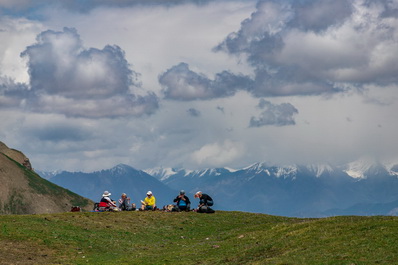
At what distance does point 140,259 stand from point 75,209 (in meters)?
30.6

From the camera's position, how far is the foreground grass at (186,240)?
139ft

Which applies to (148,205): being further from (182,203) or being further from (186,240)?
(186,240)

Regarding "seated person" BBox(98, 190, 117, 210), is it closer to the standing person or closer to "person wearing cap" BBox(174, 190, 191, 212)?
"person wearing cap" BBox(174, 190, 191, 212)

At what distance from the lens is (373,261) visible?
37906 millimetres

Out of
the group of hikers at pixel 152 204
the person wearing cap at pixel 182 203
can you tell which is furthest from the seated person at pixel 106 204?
the person wearing cap at pixel 182 203

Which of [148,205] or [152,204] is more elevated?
[152,204]

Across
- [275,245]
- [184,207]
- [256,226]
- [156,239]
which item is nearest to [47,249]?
[156,239]

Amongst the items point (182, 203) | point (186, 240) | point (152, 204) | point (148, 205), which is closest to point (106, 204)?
point (148, 205)

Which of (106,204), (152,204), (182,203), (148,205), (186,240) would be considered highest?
(182,203)

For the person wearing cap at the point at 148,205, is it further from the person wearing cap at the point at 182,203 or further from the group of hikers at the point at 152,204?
the person wearing cap at the point at 182,203

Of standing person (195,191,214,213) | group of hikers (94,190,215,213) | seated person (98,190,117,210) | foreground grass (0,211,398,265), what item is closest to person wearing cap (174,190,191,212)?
group of hikers (94,190,215,213)

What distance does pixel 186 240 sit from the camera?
6053 centimetres

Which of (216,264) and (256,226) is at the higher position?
(256,226)

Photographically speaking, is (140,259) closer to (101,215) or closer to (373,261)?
(373,261)
